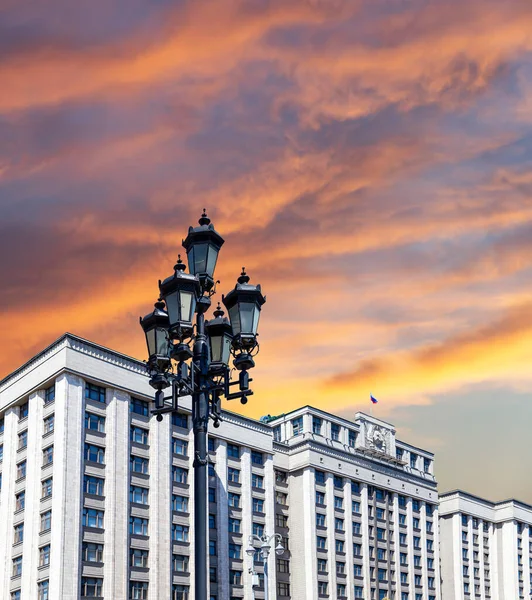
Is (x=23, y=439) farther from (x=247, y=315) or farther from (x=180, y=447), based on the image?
(x=247, y=315)

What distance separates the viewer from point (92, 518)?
69.4 meters

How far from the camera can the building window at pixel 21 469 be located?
238 feet

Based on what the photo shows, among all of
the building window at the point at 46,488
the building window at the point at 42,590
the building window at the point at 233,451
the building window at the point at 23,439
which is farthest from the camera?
the building window at the point at 233,451

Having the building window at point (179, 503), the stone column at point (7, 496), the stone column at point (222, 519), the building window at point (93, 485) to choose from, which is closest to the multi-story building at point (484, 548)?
the stone column at point (222, 519)

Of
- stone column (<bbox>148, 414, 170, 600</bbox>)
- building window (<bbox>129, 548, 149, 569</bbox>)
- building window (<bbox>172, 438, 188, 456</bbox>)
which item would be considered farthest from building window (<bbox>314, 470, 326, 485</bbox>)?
building window (<bbox>129, 548, 149, 569</bbox>)

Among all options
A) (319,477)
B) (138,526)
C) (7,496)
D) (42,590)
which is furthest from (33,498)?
(319,477)

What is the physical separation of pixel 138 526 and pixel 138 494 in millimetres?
2536

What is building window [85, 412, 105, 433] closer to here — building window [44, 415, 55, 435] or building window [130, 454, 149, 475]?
building window [44, 415, 55, 435]

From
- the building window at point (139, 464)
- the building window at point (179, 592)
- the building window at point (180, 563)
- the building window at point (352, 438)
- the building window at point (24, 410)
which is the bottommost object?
the building window at point (179, 592)

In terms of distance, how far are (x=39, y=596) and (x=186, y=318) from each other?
54580mm

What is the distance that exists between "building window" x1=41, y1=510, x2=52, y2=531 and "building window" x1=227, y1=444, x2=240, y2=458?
21002 millimetres

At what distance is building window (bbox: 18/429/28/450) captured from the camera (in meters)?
73.8

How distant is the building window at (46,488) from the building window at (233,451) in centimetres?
2035

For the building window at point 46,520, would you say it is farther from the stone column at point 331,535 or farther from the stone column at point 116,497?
the stone column at point 331,535
